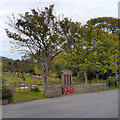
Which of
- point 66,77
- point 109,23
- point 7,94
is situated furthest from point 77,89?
point 109,23

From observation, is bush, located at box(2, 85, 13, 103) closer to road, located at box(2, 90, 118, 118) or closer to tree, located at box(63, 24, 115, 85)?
road, located at box(2, 90, 118, 118)

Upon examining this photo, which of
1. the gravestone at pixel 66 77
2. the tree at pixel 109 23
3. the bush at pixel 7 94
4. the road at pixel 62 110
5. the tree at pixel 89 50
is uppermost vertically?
the tree at pixel 109 23

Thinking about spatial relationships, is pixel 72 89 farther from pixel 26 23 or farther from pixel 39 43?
pixel 26 23

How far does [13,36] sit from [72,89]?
26.7 feet

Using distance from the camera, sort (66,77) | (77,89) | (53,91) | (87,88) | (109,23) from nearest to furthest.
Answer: (53,91), (77,89), (87,88), (66,77), (109,23)

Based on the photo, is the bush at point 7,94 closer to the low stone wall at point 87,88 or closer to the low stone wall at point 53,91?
the low stone wall at point 53,91

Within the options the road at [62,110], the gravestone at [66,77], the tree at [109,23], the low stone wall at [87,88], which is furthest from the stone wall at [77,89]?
the tree at [109,23]

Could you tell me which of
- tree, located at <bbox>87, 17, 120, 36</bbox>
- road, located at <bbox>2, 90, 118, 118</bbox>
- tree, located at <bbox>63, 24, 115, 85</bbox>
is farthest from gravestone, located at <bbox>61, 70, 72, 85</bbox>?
tree, located at <bbox>87, 17, 120, 36</bbox>

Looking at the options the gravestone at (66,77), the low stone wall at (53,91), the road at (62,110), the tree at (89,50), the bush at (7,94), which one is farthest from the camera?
the tree at (89,50)

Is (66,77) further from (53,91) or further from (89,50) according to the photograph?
(89,50)

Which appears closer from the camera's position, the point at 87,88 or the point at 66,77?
the point at 87,88

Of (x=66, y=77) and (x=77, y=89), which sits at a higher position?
(x=66, y=77)

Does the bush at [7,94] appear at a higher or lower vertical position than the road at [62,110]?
higher

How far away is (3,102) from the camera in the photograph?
11.0 m
